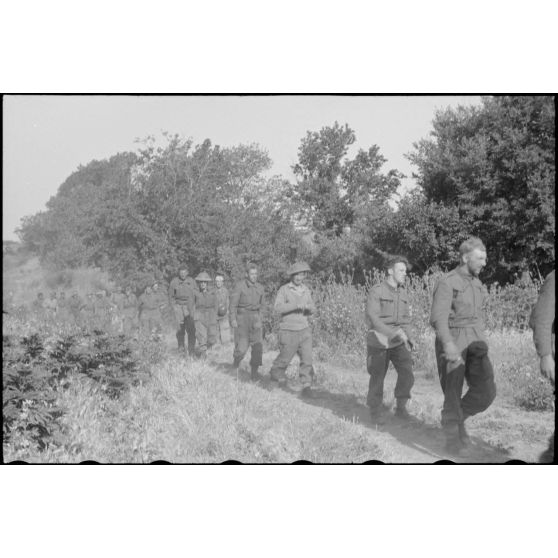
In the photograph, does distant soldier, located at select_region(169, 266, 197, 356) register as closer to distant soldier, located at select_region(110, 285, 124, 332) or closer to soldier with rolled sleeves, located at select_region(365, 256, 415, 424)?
distant soldier, located at select_region(110, 285, 124, 332)

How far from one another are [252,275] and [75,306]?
186cm

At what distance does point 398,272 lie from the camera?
6406 millimetres

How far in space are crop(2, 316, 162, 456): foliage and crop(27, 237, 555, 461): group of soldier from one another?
30 cm

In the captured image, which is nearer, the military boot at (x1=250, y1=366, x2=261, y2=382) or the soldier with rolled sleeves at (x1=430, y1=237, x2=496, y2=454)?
the soldier with rolled sleeves at (x1=430, y1=237, x2=496, y2=454)

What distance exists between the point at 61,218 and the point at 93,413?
1972 millimetres

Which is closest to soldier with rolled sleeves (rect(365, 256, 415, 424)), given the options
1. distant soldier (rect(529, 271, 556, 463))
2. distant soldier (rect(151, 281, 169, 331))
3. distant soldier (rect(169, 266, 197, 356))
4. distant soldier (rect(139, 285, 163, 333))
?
distant soldier (rect(529, 271, 556, 463))

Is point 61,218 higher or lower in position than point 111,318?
higher

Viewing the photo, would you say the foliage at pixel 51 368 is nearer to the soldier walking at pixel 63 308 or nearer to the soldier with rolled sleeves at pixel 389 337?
the soldier walking at pixel 63 308

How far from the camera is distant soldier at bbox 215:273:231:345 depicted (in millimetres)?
7104

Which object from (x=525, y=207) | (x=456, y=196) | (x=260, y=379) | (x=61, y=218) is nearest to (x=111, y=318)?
(x=61, y=218)

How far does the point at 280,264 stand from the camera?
6805 millimetres

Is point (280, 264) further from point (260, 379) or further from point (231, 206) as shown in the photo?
point (260, 379)

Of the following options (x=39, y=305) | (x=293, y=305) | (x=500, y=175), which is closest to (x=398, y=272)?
(x=293, y=305)

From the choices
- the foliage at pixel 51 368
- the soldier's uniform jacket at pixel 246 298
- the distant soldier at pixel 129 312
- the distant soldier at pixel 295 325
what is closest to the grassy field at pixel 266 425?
the foliage at pixel 51 368
